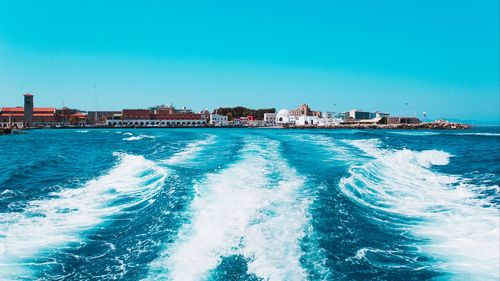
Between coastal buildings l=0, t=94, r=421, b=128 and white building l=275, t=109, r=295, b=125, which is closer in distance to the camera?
coastal buildings l=0, t=94, r=421, b=128

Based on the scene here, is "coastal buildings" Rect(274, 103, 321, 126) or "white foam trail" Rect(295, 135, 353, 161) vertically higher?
"coastal buildings" Rect(274, 103, 321, 126)

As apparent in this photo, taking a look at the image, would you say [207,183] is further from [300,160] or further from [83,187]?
[300,160]

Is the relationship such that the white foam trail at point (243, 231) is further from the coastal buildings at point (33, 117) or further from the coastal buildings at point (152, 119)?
Answer: the coastal buildings at point (152, 119)

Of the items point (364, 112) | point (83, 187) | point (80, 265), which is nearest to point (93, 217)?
point (80, 265)

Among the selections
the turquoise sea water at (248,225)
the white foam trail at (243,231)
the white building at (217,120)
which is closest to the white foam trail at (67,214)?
the turquoise sea water at (248,225)

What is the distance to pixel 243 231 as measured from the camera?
24.1 feet

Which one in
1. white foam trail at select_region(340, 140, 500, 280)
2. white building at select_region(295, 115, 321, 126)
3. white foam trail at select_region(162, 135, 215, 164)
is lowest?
white foam trail at select_region(340, 140, 500, 280)

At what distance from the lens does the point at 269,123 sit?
108125 millimetres

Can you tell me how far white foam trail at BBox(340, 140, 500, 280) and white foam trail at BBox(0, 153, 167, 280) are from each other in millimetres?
6466

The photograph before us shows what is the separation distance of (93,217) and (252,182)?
193 inches

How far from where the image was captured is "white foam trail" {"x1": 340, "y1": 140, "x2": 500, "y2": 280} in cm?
669

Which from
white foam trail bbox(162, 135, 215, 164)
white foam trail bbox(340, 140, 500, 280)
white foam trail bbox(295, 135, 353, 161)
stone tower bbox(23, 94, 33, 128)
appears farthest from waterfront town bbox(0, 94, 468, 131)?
white foam trail bbox(340, 140, 500, 280)

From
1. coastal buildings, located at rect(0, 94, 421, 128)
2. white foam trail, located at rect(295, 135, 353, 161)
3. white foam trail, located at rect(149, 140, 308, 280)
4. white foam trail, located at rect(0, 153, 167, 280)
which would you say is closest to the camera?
white foam trail, located at rect(149, 140, 308, 280)

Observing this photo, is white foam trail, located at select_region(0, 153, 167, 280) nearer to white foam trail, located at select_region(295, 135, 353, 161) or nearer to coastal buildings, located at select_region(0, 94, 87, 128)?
white foam trail, located at select_region(295, 135, 353, 161)
